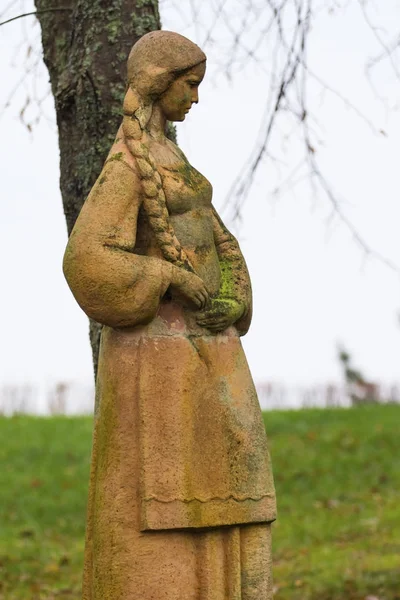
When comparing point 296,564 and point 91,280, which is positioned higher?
point 91,280

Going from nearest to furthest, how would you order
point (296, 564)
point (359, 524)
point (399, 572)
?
point (399, 572) → point (296, 564) → point (359, 524)

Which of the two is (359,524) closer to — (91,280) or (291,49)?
(291,49)

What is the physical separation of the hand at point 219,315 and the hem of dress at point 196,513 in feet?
2.34

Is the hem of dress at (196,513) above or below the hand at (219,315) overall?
below

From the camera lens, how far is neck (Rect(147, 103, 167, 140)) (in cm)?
472

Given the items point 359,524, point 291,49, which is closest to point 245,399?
point 291,49

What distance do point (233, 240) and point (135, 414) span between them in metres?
0.95

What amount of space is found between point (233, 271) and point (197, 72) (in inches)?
34.1

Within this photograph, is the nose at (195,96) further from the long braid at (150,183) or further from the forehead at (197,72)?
the long braid at (150,183)

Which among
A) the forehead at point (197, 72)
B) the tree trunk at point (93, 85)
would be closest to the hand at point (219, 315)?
the forehead at point (197, 72)

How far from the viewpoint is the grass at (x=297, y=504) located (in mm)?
9117

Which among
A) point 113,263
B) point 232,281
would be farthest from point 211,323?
point 113,263

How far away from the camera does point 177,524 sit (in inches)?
175

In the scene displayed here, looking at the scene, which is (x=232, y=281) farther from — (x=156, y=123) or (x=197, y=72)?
(x=197, y=72)
